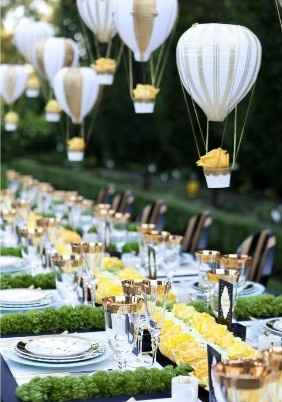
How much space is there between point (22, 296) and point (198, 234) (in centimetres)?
281

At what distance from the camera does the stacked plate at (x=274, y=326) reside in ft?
10.9

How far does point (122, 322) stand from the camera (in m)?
2.71

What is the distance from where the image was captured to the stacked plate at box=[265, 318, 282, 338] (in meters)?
3.31

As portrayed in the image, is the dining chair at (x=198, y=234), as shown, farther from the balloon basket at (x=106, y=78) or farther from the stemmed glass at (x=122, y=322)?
the stemmed glass at (x=122, y=322)

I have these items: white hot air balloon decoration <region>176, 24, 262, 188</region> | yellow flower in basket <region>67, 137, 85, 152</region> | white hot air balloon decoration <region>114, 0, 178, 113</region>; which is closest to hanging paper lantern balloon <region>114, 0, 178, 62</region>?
white hot air balloon decoration <region>114, 0, 178, 113</region>

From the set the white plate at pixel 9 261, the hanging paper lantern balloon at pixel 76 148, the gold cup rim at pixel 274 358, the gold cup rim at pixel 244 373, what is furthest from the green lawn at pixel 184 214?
the gold cup rim at pixel 244 373

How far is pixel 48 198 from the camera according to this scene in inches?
283

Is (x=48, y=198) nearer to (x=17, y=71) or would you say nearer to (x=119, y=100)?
(x=17, y=71)

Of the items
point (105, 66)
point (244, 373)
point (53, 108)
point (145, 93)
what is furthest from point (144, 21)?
point (53, 108)

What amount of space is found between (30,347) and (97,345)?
0.78ft

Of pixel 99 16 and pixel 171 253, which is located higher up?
pixel 99 16

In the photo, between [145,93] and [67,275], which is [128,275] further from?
[145,93]

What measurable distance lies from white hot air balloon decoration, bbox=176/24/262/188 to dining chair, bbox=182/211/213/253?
2651 mm

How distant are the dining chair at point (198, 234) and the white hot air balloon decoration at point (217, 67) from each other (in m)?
2.65
